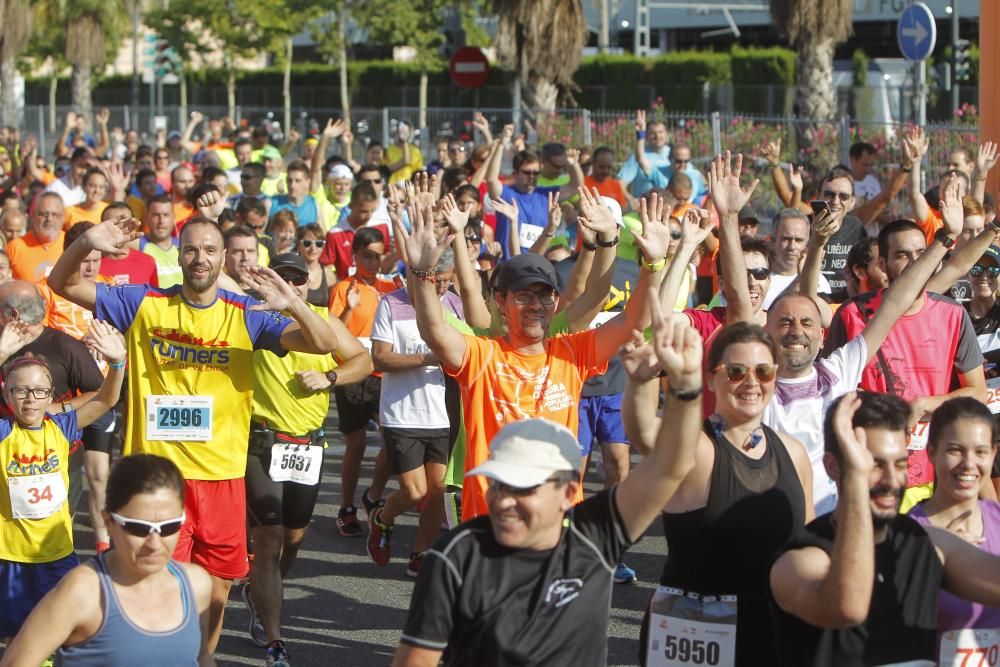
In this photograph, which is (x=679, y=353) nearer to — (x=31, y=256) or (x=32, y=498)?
(x=32, y=498)

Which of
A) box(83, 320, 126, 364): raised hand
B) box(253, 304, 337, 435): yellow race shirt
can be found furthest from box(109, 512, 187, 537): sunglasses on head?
box(253, 304, 337, 435): yellow race shirt

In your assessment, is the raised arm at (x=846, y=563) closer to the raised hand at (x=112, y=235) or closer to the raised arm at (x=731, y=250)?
the raised arm at (x=731, y=250)

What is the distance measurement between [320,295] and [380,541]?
194 centimetres

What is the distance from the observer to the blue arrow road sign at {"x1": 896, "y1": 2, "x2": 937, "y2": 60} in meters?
16.5

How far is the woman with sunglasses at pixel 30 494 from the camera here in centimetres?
636

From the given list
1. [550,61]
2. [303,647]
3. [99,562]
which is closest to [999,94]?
[303,647]

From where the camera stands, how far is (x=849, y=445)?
372 centimetres

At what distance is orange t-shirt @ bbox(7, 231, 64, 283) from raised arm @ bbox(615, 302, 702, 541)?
7.21m

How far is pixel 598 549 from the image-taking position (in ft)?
13.1

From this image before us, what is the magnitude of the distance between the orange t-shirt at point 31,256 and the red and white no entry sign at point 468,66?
17.7 meters

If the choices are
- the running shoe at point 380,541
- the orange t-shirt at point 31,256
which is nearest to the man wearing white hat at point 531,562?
the running shoe at point 380,541

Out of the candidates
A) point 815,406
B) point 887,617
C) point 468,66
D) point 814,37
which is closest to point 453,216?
point 815,406

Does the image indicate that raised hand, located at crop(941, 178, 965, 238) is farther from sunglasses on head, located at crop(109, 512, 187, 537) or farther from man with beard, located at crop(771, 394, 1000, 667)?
sunglasses on head, located at crop(109, 512, 187, 537)

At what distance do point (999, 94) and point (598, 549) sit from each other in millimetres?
8514
